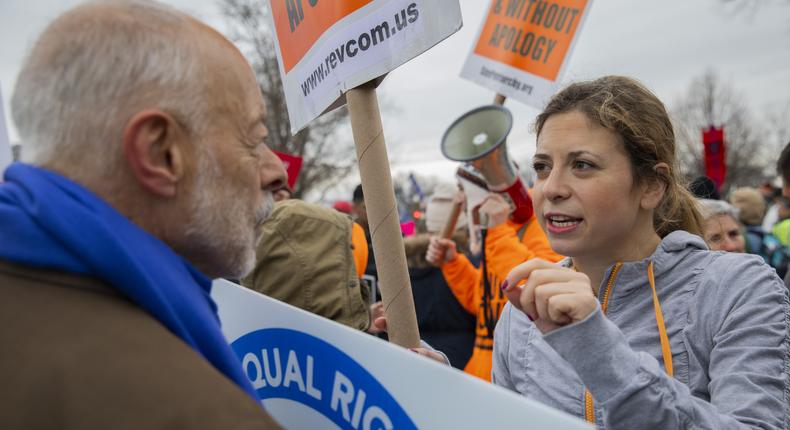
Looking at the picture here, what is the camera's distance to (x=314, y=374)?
1448mm

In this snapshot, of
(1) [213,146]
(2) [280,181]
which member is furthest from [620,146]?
(1) [213,146]

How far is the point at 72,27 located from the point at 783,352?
170 centimetres

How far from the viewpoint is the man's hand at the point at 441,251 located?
4.45 meters

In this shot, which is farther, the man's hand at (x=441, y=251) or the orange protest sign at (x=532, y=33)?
the man's hand at (x=441, y=251)

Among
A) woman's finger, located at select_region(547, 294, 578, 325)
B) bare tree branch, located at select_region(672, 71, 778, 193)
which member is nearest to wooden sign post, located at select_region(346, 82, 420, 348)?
woman's finger, located at select_region(547, 294, 578, 325)

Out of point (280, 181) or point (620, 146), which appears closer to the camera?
point (280, 181)

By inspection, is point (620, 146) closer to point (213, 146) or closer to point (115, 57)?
point (213, 146)

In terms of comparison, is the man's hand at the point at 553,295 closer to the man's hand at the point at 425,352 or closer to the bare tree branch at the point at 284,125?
the man's hand at the point at 425,352

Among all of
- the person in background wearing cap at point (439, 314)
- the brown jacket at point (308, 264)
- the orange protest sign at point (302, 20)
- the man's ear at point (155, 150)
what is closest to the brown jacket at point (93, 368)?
the man's ear at point (155, 150)

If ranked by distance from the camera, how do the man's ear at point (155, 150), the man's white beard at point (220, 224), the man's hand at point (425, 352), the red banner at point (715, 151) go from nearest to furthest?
the man's ear at point (155, 150)
the man's white beard at point (220, 224)
the man's hand at point (425, 352)
the red banner at point (715, 151)

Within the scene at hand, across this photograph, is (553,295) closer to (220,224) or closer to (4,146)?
(220,224)

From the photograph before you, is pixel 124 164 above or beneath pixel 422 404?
above

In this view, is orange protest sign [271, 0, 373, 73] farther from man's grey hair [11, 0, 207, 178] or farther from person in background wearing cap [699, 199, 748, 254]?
person in background wearing cap [699, 199, 748, 254]

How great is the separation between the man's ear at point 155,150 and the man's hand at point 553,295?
2.44 feet
